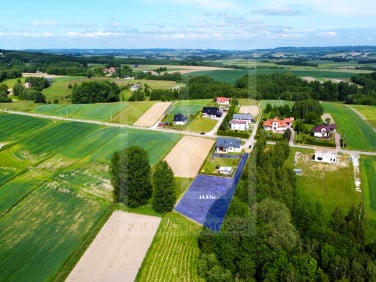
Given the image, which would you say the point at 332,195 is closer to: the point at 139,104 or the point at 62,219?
the point at 62,219

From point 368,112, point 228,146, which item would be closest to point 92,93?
point 228,146

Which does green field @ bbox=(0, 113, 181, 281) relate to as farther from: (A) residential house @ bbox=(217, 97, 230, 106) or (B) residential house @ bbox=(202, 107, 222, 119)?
(A) residential house @ bbox=(217, 97, 230, 106)

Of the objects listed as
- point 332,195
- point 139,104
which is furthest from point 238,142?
point 139,104

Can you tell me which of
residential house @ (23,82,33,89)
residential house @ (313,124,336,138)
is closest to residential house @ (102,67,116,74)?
residential house @ (23,82,33,89)

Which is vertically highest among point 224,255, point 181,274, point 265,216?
point 265,216

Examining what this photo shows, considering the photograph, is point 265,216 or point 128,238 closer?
point 265,216

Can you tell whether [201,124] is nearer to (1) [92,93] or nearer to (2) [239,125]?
(2) [239,125]
